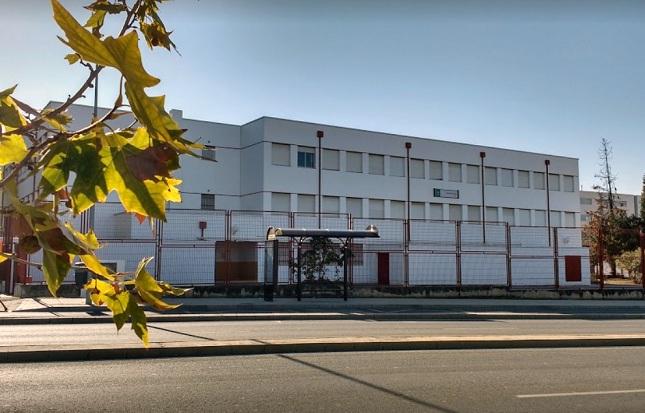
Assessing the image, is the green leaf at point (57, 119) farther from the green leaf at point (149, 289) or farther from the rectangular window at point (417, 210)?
the rectangular window at point (417, 210)

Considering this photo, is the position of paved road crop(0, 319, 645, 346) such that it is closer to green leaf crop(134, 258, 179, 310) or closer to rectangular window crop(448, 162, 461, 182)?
green leaf crop(134, 258, 179, 310)

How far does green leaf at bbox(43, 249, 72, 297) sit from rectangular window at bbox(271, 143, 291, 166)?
41.5 meters

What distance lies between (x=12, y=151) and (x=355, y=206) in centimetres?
4446

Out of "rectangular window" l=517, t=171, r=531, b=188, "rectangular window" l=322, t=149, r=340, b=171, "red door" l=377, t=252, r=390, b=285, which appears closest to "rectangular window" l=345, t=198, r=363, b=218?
"rectangular window" l=322, t=149, r=340, b=171

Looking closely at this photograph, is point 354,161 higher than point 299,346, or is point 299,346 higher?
point 354,161

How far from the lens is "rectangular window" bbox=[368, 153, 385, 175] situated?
46.6m

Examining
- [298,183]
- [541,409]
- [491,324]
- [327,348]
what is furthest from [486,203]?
[541,409]

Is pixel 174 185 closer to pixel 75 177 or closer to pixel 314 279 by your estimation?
pixel 75 177

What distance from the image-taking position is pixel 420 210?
48.6m

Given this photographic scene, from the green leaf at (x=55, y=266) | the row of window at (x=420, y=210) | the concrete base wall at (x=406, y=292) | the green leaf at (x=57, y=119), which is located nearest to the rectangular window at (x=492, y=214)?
the row of window at (x=420, y=210)

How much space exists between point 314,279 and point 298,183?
65.7 feet

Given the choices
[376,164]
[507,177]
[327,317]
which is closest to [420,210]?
[376,164]

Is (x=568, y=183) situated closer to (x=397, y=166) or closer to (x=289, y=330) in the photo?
(x=397, y=166)

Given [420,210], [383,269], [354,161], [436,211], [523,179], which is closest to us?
[383,269]
